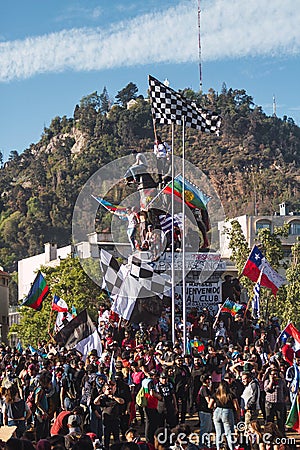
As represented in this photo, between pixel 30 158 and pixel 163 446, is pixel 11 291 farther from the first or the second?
pixel 163 446

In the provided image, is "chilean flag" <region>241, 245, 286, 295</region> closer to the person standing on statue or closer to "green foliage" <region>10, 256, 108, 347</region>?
the person standing on statue

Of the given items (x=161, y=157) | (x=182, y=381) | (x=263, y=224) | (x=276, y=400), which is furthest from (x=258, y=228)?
(x=276, y=400)

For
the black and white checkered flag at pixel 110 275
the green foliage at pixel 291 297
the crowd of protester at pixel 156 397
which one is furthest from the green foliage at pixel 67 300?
the crowd of protester at pixel 156 397

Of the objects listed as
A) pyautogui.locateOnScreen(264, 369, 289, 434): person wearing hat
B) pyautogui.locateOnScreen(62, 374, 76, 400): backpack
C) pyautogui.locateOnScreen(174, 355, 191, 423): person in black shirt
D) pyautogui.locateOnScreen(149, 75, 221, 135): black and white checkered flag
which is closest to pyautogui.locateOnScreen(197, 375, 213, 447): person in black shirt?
pyautogui.locateOnScreen(264, 369, 289, 434): person wearing hat

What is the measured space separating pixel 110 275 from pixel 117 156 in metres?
135

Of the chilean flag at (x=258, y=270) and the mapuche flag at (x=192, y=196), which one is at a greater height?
the mapuche flag at (x=192, y=196)

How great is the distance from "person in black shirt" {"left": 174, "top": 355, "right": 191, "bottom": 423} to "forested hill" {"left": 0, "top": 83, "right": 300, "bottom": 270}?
118 meters

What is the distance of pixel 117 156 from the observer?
163125 millimetres

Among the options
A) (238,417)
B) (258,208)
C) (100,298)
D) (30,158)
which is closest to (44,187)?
(30,158)

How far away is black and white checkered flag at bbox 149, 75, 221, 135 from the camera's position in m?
25.6

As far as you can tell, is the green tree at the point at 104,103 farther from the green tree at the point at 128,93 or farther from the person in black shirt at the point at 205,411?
the person in black shirt at the point at 205,411

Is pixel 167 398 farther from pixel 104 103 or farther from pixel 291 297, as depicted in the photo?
pixel 104 103

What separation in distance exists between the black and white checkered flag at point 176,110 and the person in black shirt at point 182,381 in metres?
10.2

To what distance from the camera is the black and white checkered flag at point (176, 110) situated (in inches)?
1009
